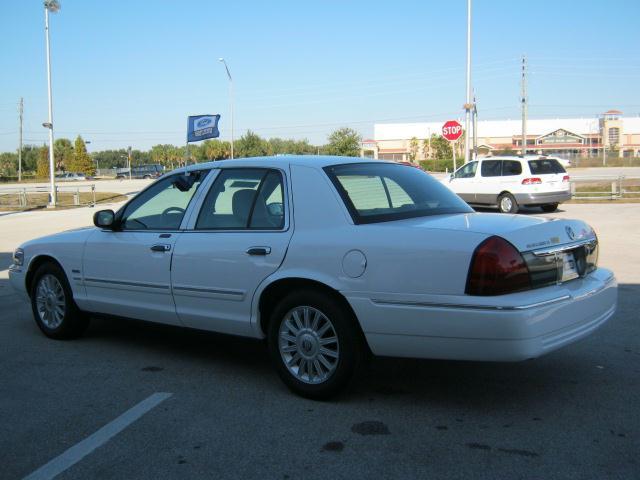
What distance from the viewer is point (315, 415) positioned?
4.10m

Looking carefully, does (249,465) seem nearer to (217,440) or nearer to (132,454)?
(217,440)

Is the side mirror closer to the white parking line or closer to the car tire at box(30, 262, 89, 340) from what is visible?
the car tire at box(30, 262, 89, 340)

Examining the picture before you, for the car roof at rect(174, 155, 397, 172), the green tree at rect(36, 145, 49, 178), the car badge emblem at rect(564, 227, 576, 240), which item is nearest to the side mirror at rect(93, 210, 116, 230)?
the car roof at rect(174, 155, 397, 172)

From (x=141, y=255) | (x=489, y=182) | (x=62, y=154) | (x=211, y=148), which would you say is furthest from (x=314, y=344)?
(x=62, y=154)

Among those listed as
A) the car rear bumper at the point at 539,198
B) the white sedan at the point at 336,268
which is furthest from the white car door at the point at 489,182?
the white sedan at the point at 336,268

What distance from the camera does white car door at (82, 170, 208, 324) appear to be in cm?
511

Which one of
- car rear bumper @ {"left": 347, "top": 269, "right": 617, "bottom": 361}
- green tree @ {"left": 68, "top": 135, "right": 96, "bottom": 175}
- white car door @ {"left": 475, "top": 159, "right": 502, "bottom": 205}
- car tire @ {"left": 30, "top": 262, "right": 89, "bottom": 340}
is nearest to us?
car rear bumper @ {"left": 347, "top": 269, "right": 617, "bottom": 361}

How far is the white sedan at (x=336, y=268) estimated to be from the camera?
373 centimetres

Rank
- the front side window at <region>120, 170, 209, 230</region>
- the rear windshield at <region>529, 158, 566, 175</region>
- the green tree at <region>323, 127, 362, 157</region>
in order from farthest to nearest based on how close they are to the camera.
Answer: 1. the green tree at <region>323, 127, 362, 157</region>
2. the rear windshield at <region>529, 158, 566, 175</region>
3. the front side window at <region>120, 170, 209, 230</region>

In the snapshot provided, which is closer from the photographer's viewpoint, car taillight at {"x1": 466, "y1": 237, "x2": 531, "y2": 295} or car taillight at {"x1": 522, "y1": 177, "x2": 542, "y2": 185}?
car taillight at {"x1": 466, "y1": 237, "x2": 531, "y2": 295}

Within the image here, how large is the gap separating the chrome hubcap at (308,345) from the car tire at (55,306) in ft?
8.15

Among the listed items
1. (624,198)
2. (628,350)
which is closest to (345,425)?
(628,350)

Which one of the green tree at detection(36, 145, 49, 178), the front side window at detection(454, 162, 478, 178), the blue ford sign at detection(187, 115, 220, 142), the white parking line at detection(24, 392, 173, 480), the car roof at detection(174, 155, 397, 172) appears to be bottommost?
the white parking line at detection(24, 392, 173, 480)

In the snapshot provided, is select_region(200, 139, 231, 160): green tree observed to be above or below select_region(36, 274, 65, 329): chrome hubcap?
above
